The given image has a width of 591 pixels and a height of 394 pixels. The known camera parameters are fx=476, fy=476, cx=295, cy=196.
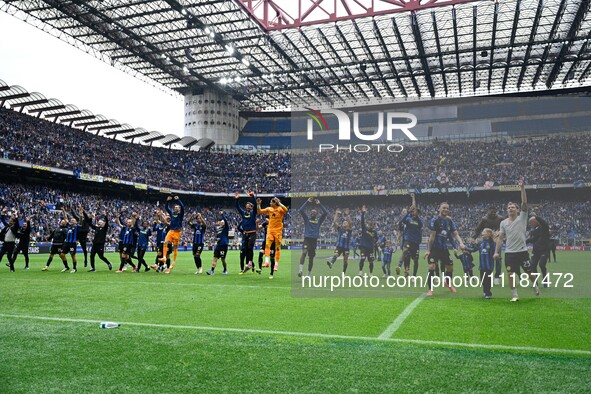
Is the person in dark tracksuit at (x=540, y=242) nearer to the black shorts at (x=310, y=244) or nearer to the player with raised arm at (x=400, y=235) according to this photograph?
the player with raised arm at (x=400, y=235)

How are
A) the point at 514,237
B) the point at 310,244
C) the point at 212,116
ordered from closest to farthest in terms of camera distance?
the point at 514,237 < the point at 310,244 < the point at 212,116

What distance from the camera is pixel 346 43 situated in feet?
122

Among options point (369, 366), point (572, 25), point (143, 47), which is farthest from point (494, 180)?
point (143, 47)

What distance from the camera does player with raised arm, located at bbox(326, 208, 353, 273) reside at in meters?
11.7

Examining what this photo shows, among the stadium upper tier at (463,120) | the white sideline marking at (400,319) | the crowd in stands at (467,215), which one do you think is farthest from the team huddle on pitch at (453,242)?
the stadium upper tier at (463,120)

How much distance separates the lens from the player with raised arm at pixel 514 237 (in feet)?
30.0

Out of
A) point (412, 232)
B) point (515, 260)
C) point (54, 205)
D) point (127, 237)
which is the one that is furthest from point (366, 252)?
point (54, 205)

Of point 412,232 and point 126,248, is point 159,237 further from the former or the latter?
point 412,232

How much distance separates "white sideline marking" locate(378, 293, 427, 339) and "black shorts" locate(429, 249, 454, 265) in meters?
0.87

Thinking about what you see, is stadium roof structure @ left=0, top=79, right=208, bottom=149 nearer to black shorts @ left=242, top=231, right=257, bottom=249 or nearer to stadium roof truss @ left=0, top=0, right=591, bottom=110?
stadium roof truss @ left=0, top=0, right=591, bottom=110

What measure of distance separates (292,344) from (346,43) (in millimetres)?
34782

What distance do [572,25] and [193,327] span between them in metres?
35.5

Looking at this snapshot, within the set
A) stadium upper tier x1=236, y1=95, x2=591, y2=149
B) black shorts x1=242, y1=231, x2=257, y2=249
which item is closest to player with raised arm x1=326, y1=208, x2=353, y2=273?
stadium upper tier x1=236, y1=95, x2=591, y2=149

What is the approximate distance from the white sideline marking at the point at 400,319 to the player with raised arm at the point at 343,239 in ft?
8.91
